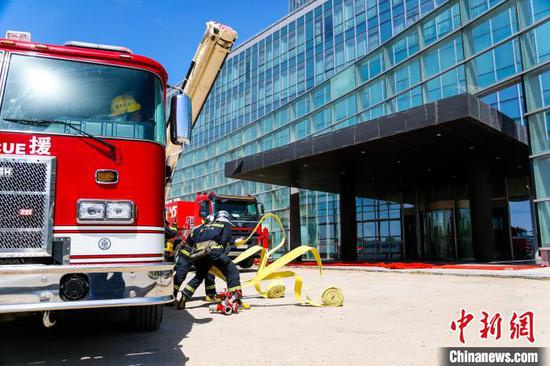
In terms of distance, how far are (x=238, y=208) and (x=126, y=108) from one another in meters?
11.7

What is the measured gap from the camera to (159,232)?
4.00m

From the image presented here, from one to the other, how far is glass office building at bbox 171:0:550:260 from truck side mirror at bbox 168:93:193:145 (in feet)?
47.4

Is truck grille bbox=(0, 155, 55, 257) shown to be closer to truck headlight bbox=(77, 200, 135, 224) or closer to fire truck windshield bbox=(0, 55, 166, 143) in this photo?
truck headlight bbox=(77, 200, 135, 224)

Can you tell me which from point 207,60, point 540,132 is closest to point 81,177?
point 207,60

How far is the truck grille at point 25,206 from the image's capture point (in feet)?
11.5

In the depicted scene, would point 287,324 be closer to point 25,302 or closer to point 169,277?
point 169,277

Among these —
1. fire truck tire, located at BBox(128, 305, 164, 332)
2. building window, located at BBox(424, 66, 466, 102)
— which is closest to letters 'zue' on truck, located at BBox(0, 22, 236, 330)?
fire truck tire, located at BBox(128, 305, 164, 332)

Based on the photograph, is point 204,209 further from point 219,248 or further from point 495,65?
point 495,65

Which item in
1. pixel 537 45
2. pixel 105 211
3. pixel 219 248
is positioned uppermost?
pixel 537 45

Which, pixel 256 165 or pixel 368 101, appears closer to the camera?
pixel 256 165

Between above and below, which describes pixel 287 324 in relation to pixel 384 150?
below

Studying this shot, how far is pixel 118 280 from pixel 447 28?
19.9m

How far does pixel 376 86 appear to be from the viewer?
23031 millimetres

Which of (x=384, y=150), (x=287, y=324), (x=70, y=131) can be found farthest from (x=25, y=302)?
(x=384, y=150)
